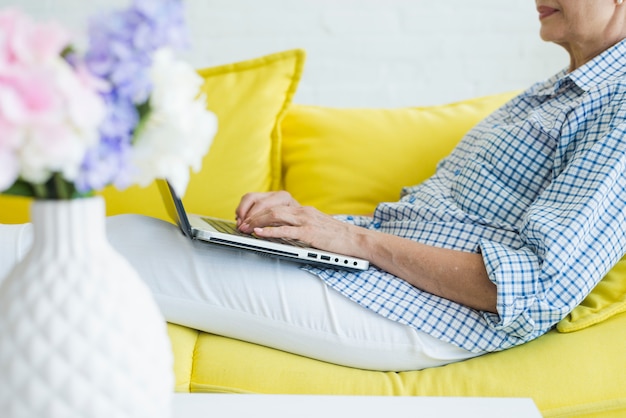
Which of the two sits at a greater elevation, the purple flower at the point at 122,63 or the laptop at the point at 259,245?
the purple flower at the point at 122,63

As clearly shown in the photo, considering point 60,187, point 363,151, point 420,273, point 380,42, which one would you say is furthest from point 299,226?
point 380,42

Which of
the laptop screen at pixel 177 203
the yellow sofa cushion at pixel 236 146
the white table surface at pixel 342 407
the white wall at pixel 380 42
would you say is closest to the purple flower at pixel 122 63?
the white table surface at pixel 342 407

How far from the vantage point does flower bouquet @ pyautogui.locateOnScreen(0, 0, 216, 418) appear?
22.1 inches

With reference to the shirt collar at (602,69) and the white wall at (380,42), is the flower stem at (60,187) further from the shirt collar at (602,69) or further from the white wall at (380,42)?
the white wall at (380,42)

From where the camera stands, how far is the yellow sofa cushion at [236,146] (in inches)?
72.2

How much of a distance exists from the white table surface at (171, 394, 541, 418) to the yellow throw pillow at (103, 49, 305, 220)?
95cm

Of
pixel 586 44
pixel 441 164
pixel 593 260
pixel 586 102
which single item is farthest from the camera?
pixel 441 164

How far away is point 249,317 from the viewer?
52.2 inches

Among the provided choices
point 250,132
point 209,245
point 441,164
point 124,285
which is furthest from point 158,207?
point 124,285

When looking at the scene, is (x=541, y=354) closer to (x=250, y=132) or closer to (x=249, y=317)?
(x=249, y=317)

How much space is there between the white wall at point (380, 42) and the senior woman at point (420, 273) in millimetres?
1074

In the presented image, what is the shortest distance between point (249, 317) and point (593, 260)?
1.87 ft

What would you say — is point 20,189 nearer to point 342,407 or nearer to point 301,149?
point 342,407

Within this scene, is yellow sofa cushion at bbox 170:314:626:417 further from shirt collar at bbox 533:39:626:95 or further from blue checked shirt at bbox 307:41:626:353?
shirt collar at bbox 533:39:626:95
